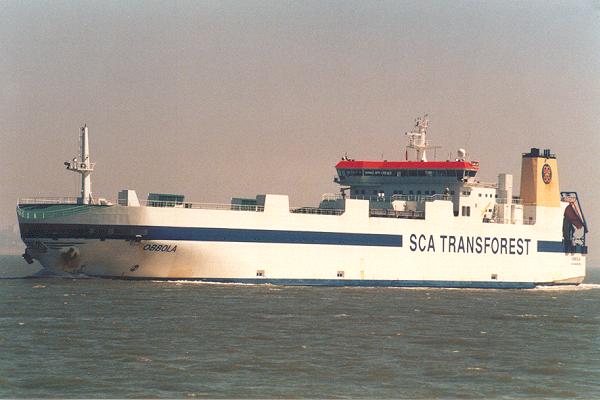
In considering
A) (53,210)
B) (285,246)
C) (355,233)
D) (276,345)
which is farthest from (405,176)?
(276,345)

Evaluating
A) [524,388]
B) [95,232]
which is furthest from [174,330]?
[95,232]

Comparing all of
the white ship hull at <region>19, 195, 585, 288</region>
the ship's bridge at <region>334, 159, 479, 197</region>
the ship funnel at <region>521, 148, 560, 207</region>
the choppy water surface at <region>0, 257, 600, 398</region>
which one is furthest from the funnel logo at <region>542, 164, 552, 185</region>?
the choppy water surface at <region>0, 257, 600, 398</region>

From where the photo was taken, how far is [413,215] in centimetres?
5731

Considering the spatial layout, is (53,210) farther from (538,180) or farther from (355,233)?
(538,180)

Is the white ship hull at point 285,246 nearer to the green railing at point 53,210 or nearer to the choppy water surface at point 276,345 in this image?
the green railing at point 53,210

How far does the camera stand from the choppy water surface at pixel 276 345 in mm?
23438

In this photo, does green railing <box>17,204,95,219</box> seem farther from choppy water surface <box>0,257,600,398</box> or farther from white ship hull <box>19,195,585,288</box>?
choppy water surface <box>0,257,600,398</box>

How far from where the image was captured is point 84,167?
4934 centimetres

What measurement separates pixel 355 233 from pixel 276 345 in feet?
82.1

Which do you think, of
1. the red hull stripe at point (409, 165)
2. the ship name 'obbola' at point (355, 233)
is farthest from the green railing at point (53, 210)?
the red hull stripe at point (409, 165)

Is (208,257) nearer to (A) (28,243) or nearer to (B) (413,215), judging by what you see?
(A) (28,243)

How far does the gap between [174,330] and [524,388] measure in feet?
40.6

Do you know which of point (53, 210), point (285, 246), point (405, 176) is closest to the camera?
point (53, 210)

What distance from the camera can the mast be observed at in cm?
4897
